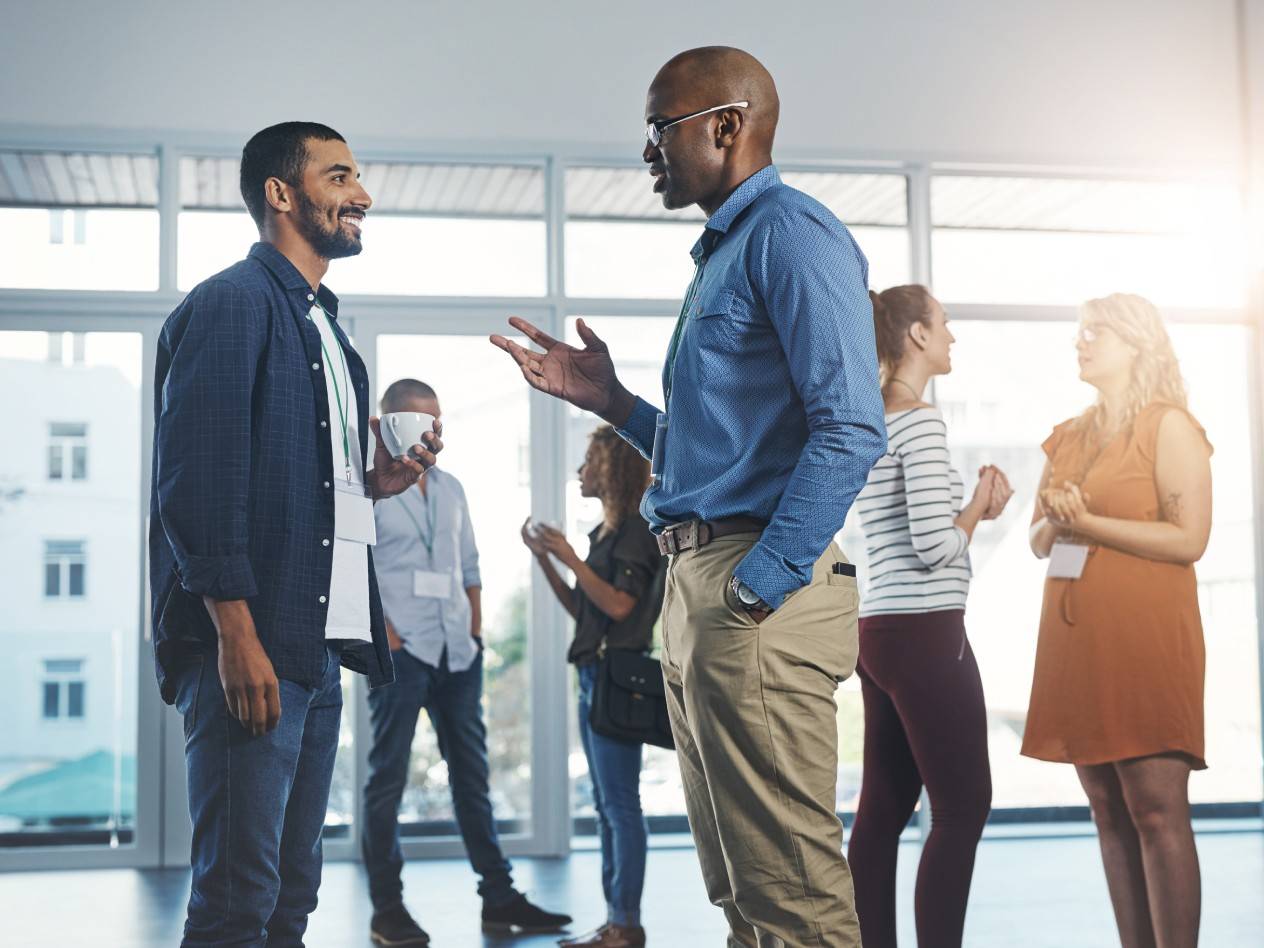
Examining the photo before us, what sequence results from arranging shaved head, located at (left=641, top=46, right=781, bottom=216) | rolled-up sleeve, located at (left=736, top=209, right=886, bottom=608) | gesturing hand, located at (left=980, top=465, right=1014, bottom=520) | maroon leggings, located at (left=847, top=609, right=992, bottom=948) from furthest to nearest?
gesturing hand, located at (left=980, top=465, right=1014, bottom=520) → maroon leggings, located at (left=847, top=609, right=992, bottom=948) → shaved head, located at (left=641, top=46, right=781, bottom=216) → rolled-up sleeve, located at (left=736, top=209, right=886, bottom=608)

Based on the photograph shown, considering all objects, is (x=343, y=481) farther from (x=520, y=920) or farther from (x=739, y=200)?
(x=520, y=920)

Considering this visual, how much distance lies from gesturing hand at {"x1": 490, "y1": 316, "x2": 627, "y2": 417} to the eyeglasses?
37cm

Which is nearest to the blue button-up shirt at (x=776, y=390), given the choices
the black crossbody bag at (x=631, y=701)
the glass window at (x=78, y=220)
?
the black crossbody bag at (x=631, y=701)

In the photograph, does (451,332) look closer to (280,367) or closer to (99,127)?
(99,127)

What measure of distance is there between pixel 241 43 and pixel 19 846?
3374mm

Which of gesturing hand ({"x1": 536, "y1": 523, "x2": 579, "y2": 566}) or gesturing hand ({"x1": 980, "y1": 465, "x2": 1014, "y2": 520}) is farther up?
gesturing hand ({"x1": 980, "y1": 465, "x2": 1014, "y2": 520})

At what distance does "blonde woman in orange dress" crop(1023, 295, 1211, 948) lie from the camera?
262cm

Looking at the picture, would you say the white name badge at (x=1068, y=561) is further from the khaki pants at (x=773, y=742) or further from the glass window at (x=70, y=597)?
the glass window at (x=70, y=597)

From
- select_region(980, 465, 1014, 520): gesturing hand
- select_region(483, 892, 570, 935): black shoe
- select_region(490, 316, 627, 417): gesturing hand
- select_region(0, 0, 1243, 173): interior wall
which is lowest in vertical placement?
select_region(483, 892, 570, 935): black shoe

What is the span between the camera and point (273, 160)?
84.3 inches

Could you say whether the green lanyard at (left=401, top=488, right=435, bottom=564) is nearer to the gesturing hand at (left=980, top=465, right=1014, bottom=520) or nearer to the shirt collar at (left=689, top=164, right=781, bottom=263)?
the gesturing hand at (left=980, top=465, right=1014, bottom=520)

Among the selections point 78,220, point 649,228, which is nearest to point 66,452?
point 78,220

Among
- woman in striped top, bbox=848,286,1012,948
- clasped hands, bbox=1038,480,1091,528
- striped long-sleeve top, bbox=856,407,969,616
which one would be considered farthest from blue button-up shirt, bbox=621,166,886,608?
clasped hands, bbox=1038,480,1091,528

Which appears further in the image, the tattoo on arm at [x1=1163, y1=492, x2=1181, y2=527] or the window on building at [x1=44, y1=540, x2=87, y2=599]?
the window on building at [x1=44, y1=540, x2=87, y2=599]
